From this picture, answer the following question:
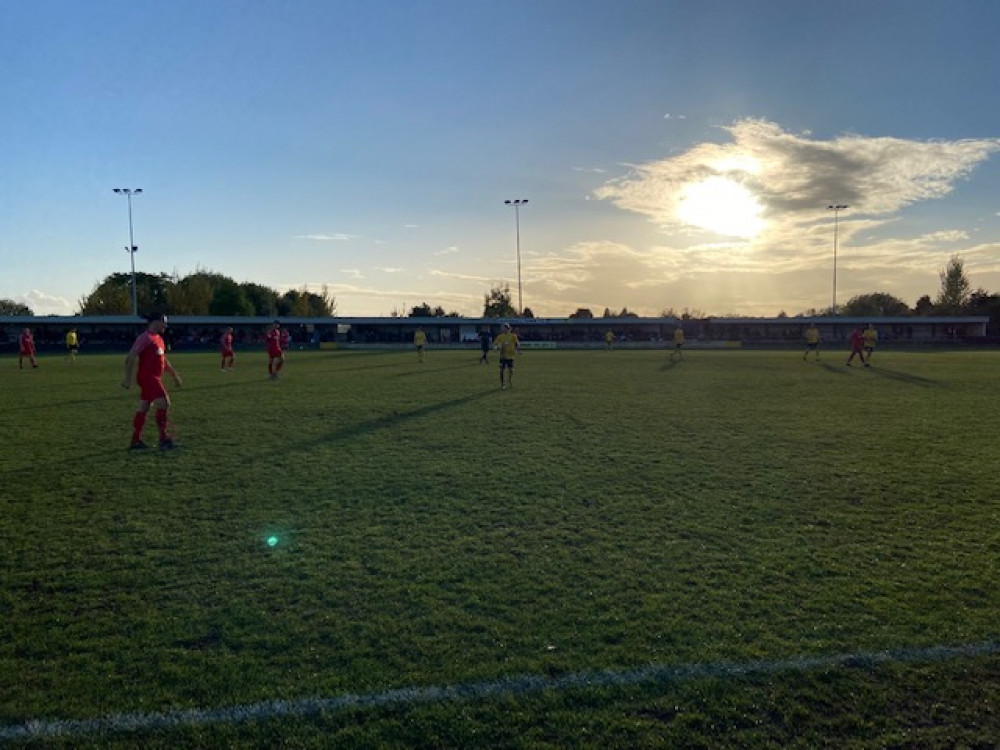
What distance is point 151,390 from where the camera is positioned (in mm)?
9211

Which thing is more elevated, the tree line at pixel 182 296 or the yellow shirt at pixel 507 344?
the tree line at pixel 182 296

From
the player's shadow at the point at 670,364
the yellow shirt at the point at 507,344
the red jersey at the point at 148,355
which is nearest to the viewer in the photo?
the red jersey at the point at 148,355

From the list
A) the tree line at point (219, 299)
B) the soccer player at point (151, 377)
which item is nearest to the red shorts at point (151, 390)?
the soccer player at point (151, 377)

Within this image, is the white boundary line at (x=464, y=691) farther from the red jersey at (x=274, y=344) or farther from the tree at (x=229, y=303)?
the tree at (x=229, y=303)

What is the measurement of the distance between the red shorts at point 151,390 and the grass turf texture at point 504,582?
921mm

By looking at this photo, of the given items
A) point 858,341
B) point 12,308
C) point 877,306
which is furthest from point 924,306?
point 12,308

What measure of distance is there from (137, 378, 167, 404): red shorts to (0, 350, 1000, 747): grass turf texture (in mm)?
921

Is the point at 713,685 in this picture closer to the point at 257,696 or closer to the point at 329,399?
the point at 257,696

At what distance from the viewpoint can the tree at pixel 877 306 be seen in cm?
→ 10644

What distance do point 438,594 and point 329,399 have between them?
1200 cm

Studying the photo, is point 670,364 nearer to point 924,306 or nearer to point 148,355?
point 148,355

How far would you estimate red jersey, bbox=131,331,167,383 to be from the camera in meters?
9.04

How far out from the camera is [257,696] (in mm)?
3156

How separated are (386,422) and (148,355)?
4366mm
